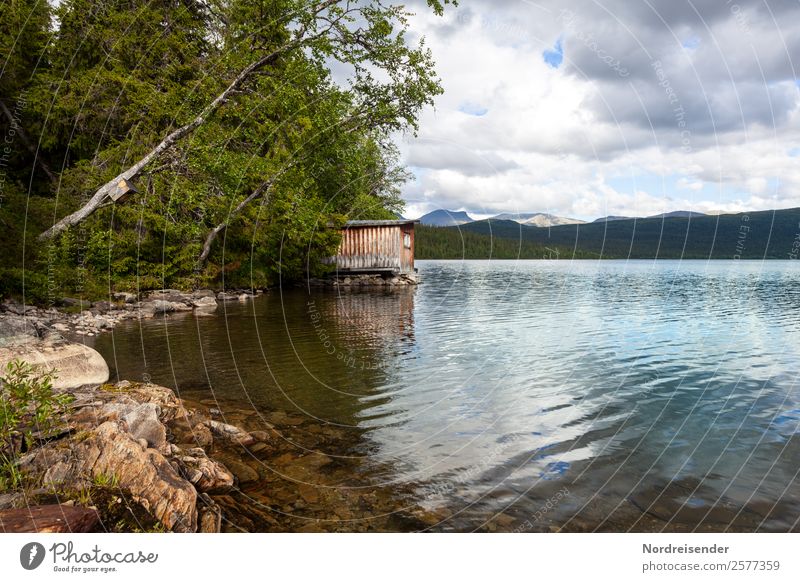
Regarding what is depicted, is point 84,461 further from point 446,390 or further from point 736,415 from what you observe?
point 736,415

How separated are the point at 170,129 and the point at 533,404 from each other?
962 inches

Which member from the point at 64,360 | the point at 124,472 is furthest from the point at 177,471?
the point at 64,360

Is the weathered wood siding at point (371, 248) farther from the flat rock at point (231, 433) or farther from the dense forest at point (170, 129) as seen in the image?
the flat rock at point (231, 433)

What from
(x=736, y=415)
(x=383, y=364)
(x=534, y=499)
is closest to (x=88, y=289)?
(x=383, y=364)

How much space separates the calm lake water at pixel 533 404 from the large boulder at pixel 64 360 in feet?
9.02

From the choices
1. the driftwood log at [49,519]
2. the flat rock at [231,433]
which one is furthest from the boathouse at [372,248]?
the driftwood log at [49,519]

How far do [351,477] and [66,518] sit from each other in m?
4.19

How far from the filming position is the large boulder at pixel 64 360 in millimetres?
9133

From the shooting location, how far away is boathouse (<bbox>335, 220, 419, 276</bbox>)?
53.0 meters

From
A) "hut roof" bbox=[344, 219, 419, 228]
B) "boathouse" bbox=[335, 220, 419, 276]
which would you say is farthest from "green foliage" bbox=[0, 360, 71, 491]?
"boathouse" bbox=[335, 220, 419, 276]

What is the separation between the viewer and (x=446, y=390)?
42.7 ft

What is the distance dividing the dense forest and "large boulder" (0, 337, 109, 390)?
1082cm

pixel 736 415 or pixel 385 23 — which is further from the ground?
pixel 385 23

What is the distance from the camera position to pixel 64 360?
10.0 m
